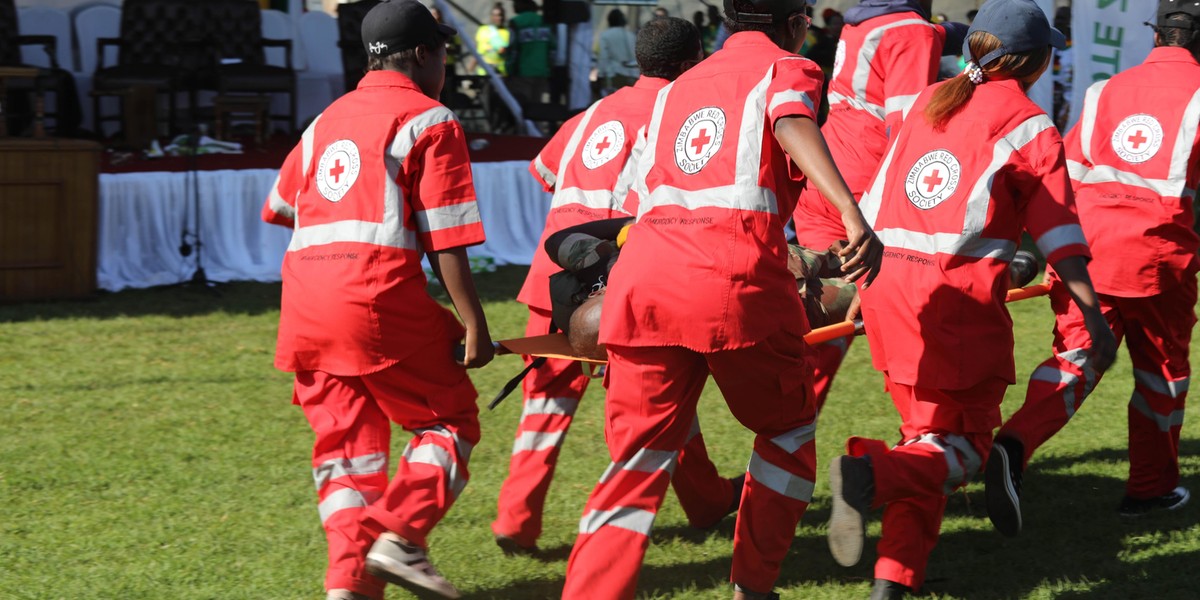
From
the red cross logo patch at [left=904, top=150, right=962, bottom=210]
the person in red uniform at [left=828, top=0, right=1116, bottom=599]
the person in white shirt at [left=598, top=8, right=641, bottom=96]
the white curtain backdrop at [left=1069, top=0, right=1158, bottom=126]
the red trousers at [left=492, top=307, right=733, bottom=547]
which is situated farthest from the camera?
the person in white shirt at [left=598, top=8, right=641, bottom=96]

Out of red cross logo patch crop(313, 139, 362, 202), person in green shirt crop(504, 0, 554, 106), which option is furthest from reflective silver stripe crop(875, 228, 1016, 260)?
person in green shirt crop(504, 0, 554, 106)

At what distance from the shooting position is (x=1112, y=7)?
11492 mm

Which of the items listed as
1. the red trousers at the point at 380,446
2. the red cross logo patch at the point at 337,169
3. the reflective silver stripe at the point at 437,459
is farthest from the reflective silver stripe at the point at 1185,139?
the red cross logo patch at the point at 337,169

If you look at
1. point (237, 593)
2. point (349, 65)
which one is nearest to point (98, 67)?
point (349, 65)

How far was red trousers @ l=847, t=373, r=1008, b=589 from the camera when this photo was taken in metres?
3.72

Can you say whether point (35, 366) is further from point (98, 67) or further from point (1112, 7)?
point (1112, 7)

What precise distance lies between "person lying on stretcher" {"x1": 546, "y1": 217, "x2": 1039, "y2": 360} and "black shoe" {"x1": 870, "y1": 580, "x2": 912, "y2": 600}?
2.57 feet

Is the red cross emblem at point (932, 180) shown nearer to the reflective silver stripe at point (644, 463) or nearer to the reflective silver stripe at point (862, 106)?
the reflective silver stripe at point (644, 463)

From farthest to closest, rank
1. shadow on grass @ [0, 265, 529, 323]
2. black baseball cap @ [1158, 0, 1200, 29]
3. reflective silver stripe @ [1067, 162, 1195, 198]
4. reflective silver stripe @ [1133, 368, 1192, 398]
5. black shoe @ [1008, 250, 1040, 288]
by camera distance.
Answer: shadow on grass @ [0, 265, 529, 323]
reflective silver stripe @ [1133, 368, 1192, 398]
black baseball cap @ [1158, 0, 1200, 29]
reflective silver stripe @ [1067, 162, 1195, 198]
black shoe @ [1008, 250, 1040, 288]

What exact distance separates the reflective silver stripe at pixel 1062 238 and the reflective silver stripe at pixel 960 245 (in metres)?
0.16

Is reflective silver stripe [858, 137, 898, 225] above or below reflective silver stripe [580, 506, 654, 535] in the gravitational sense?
above

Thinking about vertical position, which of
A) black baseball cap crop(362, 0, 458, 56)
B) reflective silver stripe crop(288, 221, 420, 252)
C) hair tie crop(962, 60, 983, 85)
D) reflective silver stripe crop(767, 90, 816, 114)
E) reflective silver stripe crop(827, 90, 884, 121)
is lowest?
reflective silver stripe crop(288, 221, 420, 252)

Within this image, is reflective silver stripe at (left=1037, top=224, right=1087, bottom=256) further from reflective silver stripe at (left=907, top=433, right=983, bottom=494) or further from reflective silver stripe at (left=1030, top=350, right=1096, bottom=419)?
reflective silver stripe at (left=1030, top=350, right=1096, bottom=419)

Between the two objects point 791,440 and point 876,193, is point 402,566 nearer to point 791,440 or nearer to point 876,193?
point 791,440
